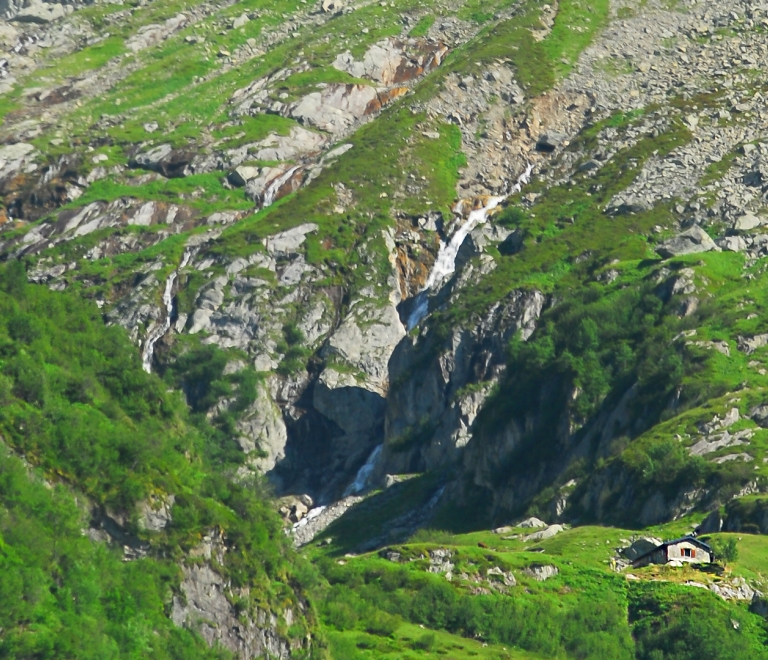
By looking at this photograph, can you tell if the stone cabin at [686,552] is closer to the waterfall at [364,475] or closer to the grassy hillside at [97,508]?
the grassy hillside at [97,508]

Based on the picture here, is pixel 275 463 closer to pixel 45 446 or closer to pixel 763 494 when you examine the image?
pixel 763 494

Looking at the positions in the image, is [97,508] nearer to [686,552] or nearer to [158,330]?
[686,552]

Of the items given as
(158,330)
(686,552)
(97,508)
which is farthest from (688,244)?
(97,508)

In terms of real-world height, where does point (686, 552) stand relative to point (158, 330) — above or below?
above

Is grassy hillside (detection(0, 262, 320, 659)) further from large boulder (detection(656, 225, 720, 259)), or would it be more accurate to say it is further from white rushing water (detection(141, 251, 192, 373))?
large boulder (detection(656, 225, 720, 259))

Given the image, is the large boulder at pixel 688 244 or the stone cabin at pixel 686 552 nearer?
the stone cabin at pixel 686 552

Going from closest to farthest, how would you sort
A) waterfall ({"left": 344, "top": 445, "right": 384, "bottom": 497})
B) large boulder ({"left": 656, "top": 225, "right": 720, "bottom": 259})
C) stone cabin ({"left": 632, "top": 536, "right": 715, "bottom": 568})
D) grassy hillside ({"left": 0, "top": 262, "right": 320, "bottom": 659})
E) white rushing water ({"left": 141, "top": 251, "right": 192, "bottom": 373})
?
grassy hillside ({"left": 0, "top": 262, "right": 320, "bottom": 659}) → stone cabin ({"left": 632, "top": 536, "right": 715, "bottom": 568}) → waterfall ({"left": 344, "top": 445, "right": 384, "bottom": 497}) → large boulder ({"left": 656, "top": 225, "right": 720, "bottom": 259}) → white rushing water ({"left": 141, "top": 251, "right": 192, "bottom": 373})

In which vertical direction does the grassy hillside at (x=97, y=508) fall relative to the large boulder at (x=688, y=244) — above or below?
above

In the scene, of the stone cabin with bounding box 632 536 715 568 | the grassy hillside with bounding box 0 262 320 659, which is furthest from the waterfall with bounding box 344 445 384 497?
the grassy hillside with bounding box 0 262 320 659

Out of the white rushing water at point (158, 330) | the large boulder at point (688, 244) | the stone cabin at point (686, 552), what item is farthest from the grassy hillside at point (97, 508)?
the large boulder at point (688, 244)
